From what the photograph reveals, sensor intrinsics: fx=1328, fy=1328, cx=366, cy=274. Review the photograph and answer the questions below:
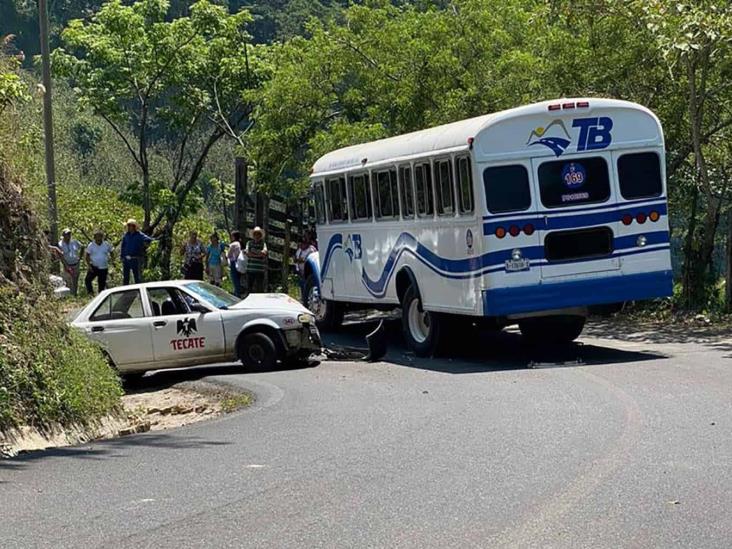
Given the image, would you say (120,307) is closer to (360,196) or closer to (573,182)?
(360,196)

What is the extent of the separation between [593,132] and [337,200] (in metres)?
5.94

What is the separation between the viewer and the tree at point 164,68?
116 ft

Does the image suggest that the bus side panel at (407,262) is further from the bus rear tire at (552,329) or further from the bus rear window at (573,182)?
the bus rear tire at (552,329)

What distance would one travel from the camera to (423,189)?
18.2 metres

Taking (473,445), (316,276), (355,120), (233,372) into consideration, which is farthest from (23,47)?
(473,445)

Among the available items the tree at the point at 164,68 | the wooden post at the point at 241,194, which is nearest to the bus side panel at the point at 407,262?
the wooden post at the point at 241,194

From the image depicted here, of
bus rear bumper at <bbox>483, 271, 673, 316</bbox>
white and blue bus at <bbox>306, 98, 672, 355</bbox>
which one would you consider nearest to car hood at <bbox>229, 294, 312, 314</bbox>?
white and blue bus at <bbox>306, 98, 672, 355</bbox>

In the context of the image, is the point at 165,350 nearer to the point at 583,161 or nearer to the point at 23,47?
the point at 583,161

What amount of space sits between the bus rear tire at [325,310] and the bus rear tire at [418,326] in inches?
151

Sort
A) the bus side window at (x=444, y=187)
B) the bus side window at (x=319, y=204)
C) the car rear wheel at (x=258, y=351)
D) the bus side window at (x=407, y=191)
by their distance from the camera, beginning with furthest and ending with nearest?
the bus side window at (x=319, y=204)
the bus side window at (x=407, y=191)
the car rear wheel at (x=258, y=351)
the bus side window at (x=444, y=187)

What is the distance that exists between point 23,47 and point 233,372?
6222cm

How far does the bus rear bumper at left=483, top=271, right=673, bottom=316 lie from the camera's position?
16.5 meters

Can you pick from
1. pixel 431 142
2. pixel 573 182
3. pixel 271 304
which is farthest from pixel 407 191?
pixel 573 182

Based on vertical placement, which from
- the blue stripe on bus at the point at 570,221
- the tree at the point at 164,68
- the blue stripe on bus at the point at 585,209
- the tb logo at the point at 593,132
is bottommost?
the blue stripe on bus at the point at 570,221
